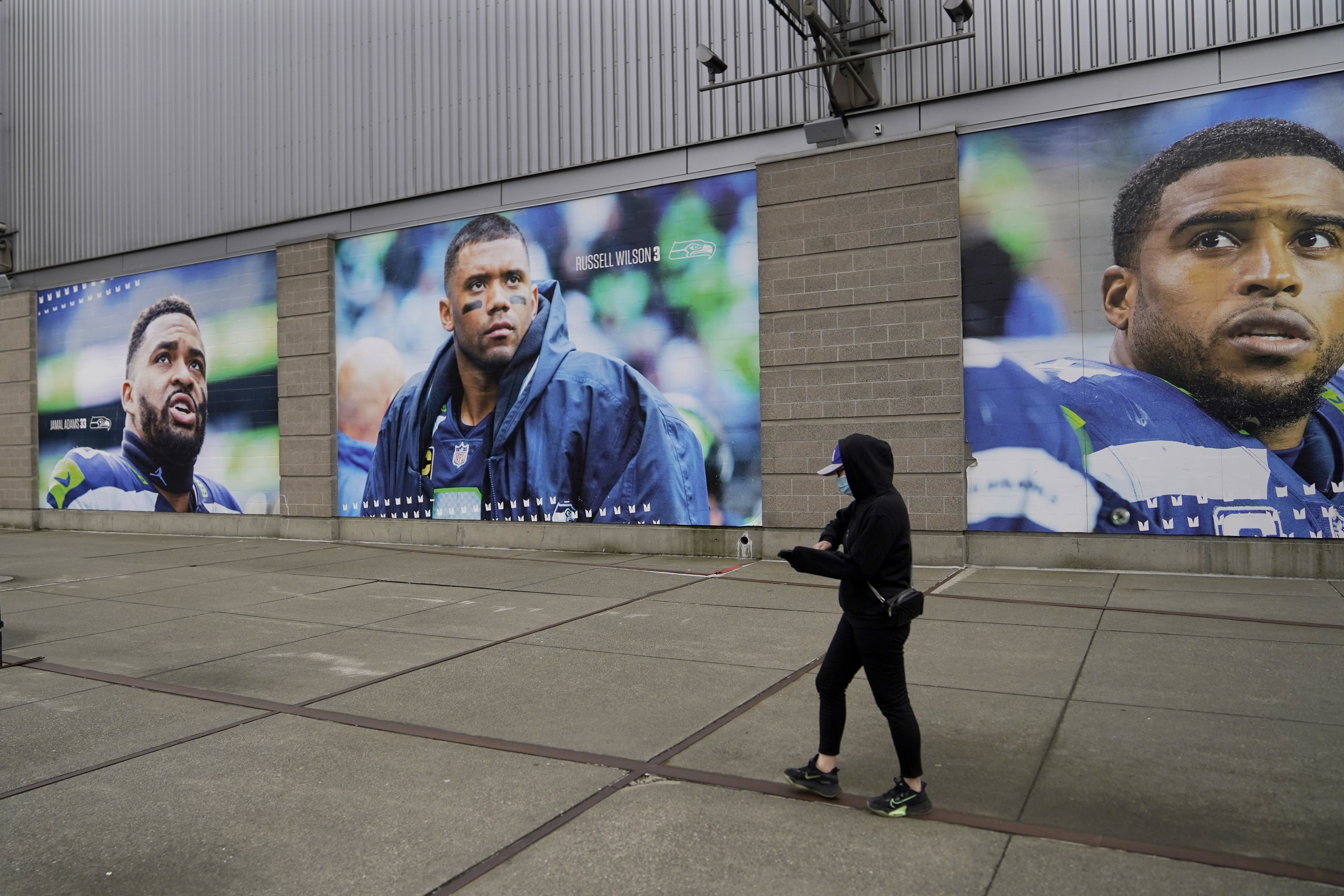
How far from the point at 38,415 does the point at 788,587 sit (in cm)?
1765

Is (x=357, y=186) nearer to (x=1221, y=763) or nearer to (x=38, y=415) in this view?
(x=38, y=415)

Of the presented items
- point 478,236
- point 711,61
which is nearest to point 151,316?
point 478,236

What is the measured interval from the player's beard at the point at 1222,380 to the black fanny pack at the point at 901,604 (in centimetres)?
802

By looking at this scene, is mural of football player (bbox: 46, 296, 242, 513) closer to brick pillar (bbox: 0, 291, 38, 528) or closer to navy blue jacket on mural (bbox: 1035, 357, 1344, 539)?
brick pillar (bbox: 0, 291, 38, 528)

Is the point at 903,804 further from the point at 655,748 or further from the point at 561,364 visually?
the point at 561,364

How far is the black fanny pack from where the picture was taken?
4.39 meters

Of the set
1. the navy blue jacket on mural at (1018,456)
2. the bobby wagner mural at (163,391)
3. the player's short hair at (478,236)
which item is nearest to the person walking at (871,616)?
the navy blue jacket on mural at (1018,456)

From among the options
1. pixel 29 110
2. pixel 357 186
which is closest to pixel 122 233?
pixel 29 110

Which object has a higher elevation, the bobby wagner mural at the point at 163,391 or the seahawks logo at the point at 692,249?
the seahawks logo at the point at 692,249

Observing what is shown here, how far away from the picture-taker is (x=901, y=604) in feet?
14.4

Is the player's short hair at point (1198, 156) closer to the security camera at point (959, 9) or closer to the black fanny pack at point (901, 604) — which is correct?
the security camera at point (959, 9)

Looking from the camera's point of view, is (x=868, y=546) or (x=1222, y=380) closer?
(x=868, y=546)

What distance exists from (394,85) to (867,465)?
14.1 m

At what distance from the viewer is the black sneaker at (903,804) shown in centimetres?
434
